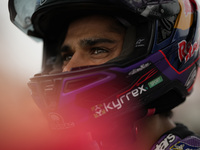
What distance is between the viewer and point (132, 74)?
4.44 feet

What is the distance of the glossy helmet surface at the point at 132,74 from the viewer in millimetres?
1326

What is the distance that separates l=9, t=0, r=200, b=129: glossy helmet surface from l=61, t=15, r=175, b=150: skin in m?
0.08

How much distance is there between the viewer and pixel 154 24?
1.43 metres

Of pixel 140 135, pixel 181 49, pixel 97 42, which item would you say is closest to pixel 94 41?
pixel 97 42

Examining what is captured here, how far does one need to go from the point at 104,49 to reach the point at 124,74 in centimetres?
32

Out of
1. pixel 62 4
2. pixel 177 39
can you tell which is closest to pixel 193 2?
pixel 177 39

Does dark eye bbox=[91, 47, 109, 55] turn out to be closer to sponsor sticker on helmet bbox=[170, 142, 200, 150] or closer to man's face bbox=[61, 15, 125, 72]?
man's face bbox=[61, 15, 125, 72]

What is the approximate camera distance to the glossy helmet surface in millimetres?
1326

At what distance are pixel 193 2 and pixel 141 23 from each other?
676 mm

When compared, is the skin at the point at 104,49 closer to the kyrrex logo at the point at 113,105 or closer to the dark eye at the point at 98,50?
the dark eye at the point at 98,50

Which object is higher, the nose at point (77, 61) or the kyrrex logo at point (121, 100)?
the nose at point (77, 61)

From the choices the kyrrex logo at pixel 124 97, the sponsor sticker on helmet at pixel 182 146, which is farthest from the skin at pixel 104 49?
the kyrrex logo at pixel 124 97

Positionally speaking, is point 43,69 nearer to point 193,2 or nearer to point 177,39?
point 177,39

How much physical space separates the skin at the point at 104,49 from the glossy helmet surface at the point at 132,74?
0.08m
